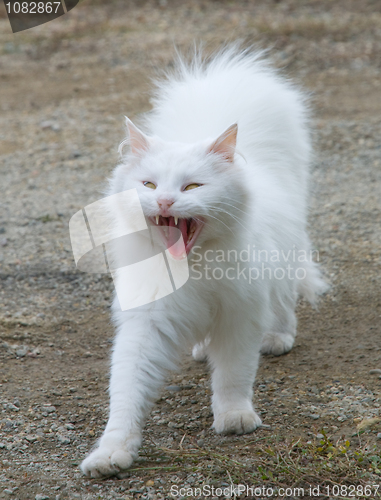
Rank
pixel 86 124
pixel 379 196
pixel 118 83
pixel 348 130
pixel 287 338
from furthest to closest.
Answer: pixel 118 83 < pixel 86 124 < pixel 348 130 < pixel 379 196 < pixel 287 338

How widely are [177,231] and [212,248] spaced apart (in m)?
0.21

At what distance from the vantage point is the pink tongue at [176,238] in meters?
2.56

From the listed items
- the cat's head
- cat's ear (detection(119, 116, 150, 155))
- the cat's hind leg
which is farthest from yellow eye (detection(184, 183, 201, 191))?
the cat's hind leg

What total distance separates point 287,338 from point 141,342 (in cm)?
136

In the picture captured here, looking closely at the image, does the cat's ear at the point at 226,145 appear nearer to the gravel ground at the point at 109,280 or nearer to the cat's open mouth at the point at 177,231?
the cat's open mouth at the point at 177,231

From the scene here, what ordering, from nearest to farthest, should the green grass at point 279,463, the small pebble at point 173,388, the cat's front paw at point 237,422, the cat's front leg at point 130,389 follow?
the green grass at point 279,463 → the cat's front leg at point 130,389 → the cat's front paw at point 237,422 → the small pebble at point 173,388

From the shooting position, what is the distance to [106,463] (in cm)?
249

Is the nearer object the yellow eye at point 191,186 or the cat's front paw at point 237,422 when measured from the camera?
the yellow eye at point 191,186

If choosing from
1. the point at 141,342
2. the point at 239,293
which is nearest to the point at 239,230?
the point at 239,293

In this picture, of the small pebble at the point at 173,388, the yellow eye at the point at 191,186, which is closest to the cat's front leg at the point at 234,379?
the small pebble at the point at 173,388

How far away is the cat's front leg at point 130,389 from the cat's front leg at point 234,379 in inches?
11.3

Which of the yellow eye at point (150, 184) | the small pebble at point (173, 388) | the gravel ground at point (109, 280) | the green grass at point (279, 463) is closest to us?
the green grass at point (279, 463)

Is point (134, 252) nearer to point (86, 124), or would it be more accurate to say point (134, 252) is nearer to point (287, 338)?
point (287, 338)

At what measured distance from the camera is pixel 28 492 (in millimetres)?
2459
